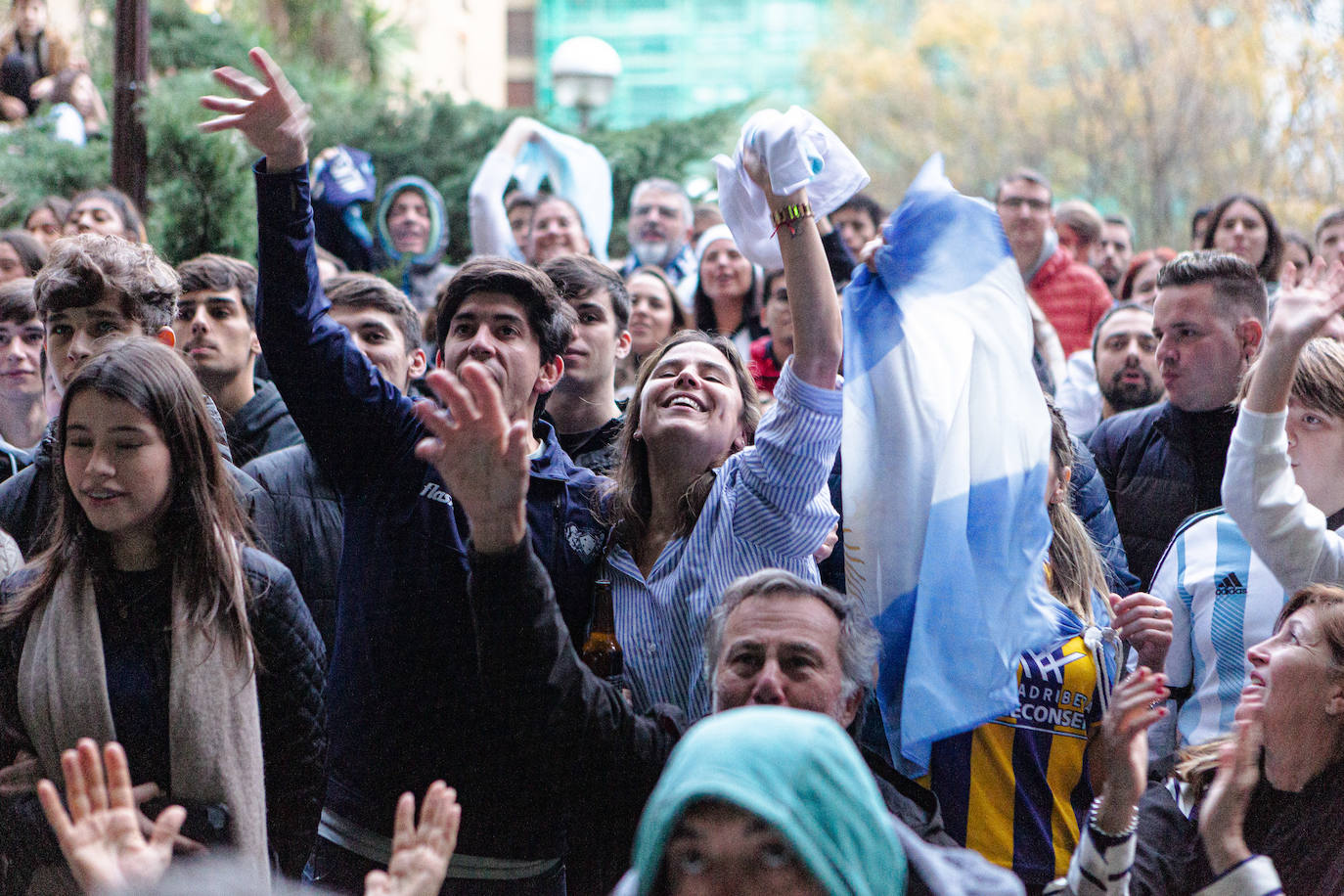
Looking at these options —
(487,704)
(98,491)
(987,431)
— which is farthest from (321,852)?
(987,431)

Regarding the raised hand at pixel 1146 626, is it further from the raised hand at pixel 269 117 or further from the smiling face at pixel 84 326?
the smiling face at pixel 84 326

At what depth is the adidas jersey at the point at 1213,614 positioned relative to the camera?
12.2 feet

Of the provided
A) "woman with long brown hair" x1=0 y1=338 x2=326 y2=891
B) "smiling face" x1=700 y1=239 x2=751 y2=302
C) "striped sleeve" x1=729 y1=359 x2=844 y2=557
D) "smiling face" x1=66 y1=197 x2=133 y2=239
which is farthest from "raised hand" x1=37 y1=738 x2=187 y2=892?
"smiling face" x1=700 y1=239 x2=751 y2=302

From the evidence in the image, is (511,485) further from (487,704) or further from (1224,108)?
(1224,108)

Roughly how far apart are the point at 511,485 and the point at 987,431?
3.97 ft

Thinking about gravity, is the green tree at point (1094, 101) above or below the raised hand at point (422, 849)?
above

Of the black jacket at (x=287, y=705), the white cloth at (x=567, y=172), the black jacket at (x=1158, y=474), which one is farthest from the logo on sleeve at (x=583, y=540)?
the white cloth at (x=567, y=172)

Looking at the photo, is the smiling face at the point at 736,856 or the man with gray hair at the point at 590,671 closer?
the smiling face at the point at 736,856

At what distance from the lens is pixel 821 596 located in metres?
2.99

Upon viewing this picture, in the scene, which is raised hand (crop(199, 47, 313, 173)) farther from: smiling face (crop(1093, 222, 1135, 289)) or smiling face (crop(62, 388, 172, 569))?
smiling face (crop(1093, 222, 1135, 289))

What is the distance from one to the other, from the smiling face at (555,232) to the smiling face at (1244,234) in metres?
2.96

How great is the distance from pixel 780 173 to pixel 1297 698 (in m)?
1.56

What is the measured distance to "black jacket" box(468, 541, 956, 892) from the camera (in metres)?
2.61

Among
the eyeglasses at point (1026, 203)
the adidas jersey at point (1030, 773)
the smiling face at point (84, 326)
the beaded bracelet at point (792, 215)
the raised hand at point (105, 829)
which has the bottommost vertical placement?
the adidas jersey at point (1030, 773)
